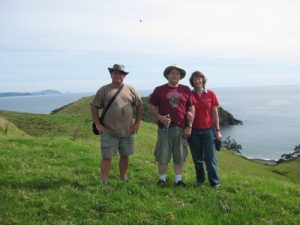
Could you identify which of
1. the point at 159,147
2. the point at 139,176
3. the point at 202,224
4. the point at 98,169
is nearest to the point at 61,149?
the point at 98,169

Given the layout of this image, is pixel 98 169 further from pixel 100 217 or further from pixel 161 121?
pixel 100 217

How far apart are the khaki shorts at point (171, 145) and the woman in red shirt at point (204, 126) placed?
16.1 inches

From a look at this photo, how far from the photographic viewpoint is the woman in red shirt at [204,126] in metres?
11.1

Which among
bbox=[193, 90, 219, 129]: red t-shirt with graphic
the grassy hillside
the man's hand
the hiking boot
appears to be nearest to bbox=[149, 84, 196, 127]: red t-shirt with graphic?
the man's hand

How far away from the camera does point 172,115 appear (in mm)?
10828

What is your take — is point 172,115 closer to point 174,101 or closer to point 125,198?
point 174,101

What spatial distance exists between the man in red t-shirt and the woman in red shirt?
28 cm

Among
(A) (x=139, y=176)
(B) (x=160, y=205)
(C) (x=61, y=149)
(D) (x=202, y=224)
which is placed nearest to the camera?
(D) (x=202, y=224)

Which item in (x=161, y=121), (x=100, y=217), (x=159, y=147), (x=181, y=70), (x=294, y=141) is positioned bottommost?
(x=294, y=141)

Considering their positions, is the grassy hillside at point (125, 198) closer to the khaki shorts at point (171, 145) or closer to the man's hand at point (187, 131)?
the khaki shorts at point (171, 145)

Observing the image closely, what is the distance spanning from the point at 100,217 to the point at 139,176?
4.11m

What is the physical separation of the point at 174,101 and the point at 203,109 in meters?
0.88

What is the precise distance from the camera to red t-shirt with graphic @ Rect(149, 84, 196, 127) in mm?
10773

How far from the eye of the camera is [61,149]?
1723cm
